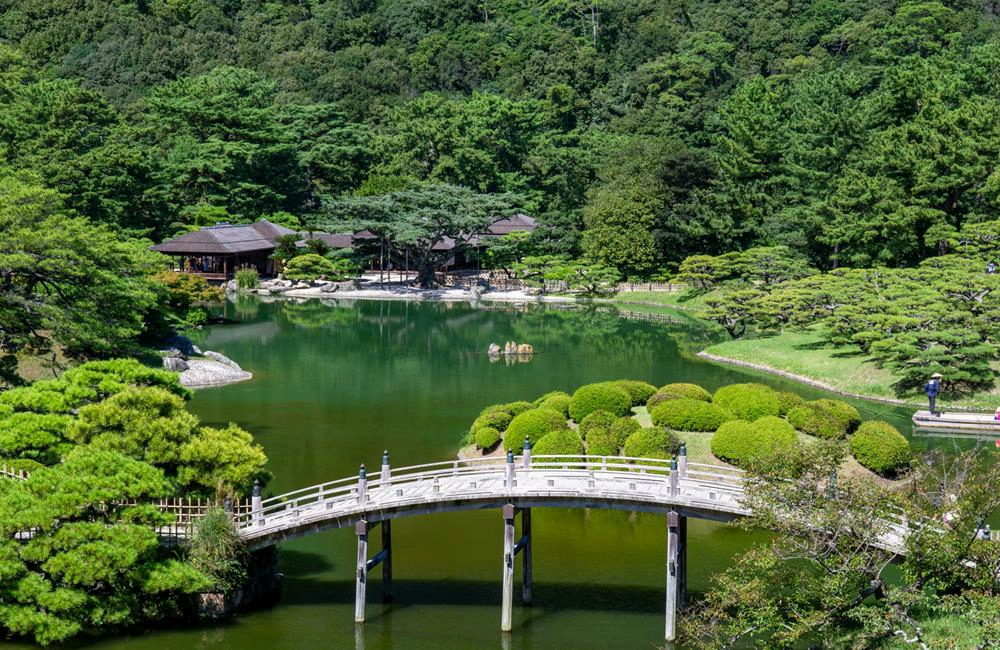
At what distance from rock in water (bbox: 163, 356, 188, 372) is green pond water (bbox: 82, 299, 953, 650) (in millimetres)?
1924

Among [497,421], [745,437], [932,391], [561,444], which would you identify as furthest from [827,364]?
[561,444]

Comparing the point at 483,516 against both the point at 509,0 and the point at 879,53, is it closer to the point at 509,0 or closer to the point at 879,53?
the point at 879,53

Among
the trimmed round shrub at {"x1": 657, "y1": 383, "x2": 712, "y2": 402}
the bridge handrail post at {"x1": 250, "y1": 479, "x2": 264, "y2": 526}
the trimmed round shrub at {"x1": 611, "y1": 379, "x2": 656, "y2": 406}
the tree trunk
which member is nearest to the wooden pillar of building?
the bridge handrail post at {"x1": 250, "y1": 479, "x2": 264, "y2": 526}

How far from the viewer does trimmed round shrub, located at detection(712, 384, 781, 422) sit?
3672 cm

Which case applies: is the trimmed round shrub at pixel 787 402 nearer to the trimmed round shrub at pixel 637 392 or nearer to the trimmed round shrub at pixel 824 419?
the trimmed round shrub at pixel 824 419

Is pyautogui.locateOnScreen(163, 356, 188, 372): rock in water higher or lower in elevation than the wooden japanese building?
lower

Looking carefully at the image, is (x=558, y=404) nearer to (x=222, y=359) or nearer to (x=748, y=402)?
(x=748, y=402)

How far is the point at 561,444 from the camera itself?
33594 mm

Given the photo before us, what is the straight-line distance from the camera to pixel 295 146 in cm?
9650

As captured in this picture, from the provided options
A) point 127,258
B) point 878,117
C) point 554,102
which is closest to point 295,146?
point 554,102

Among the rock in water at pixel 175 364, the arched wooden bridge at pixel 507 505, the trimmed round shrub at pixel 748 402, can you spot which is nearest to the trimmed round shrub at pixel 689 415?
the trimmed round shrub at pixel 748 402

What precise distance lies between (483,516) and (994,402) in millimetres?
21721

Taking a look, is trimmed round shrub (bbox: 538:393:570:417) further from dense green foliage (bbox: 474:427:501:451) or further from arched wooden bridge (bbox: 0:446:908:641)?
arched wooden bridge (bbox: 0:446:908:641)

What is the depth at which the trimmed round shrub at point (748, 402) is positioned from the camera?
36719mm
